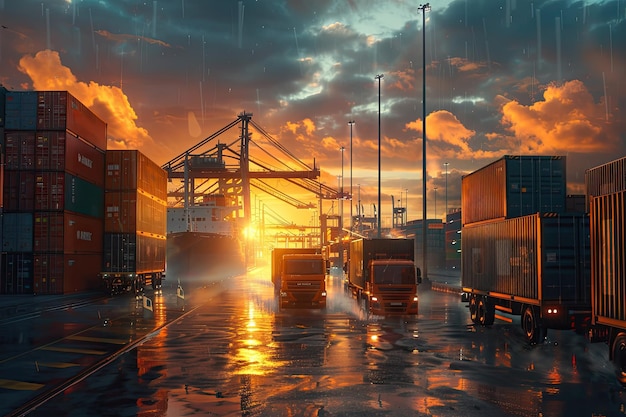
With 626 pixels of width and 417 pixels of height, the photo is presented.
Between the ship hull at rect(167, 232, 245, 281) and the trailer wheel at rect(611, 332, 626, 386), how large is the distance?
76661 millimetres

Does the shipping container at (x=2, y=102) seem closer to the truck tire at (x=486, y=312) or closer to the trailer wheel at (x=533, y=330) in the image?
the truck tire at (x=486, y=312)

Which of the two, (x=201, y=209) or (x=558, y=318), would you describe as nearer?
(x=558, y=318)

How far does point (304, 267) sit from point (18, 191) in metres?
20.4

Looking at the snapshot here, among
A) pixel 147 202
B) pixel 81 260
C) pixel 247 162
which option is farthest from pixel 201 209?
pixel 81 260

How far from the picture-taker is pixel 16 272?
45.9m

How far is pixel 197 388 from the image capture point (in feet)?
44.9

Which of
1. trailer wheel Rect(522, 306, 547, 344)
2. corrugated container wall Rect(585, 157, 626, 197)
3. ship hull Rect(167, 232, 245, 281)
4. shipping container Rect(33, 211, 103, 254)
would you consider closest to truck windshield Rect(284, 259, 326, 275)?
corrugated container wall Rect(585, 157, 626, 197)

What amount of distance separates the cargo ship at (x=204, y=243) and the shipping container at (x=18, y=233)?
4112cm

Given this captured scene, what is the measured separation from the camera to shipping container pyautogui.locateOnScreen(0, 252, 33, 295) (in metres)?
45.8

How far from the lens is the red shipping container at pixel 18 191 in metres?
45.9

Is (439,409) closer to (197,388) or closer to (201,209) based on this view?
(197,388)

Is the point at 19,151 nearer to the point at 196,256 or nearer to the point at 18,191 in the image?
the point at 18,191

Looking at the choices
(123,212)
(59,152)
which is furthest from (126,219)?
(59,152)

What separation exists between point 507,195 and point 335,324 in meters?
7.47
